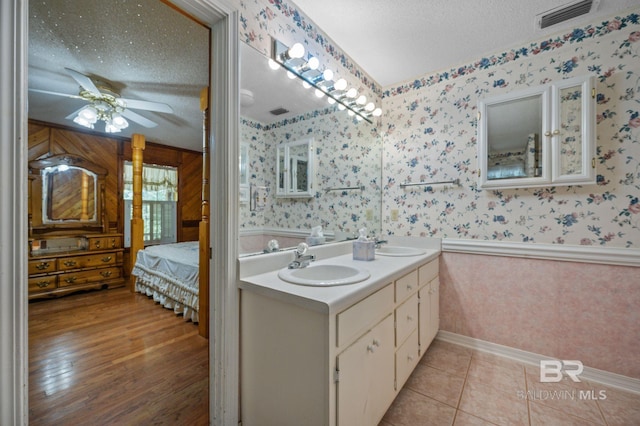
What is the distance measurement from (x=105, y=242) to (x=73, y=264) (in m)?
0.45

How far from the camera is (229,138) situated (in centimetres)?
126

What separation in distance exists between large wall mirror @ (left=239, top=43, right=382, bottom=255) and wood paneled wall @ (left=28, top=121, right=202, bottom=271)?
3859 millimetres

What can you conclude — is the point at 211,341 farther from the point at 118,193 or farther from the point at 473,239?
the point at 118,193

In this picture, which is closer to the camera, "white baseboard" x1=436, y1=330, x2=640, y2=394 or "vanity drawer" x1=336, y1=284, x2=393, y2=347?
"vanity drawer" x1=336, y1=284, x2=393, y2=347

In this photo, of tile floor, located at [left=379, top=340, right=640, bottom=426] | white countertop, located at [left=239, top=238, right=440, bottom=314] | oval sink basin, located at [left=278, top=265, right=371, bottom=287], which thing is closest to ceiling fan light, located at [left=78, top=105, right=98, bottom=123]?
white countertop, located at [left=239, top=238, right=440, bottom=314]

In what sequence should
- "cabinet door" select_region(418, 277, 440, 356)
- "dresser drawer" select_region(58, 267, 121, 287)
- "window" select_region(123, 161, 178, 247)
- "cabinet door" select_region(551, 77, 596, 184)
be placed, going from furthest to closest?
"window" select_region(123, 161, 178, 247) < "dresser drawer" select_region(58, 267, 121, 287) < "cabinet door" select_region(418, 277, 440, 356) < "cabinet door" select_region(551, 77, 596, 184)

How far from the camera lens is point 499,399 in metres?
1.58

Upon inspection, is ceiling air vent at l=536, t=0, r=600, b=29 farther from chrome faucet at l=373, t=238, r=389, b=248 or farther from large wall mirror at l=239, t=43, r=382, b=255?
chrome faucet at l=373, t=238, r=389, b=248

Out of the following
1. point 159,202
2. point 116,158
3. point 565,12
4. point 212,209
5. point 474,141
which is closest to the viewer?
point 212,209

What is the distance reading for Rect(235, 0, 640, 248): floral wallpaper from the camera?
5.35ft

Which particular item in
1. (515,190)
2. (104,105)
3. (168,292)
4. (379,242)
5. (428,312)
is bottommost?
(168,292)

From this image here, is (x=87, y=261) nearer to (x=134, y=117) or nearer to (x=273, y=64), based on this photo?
(x=134, y=117)

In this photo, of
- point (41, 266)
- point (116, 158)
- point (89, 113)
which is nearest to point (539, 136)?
point (89, 113)

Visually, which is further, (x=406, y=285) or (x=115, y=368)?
(x=115, y=368)
